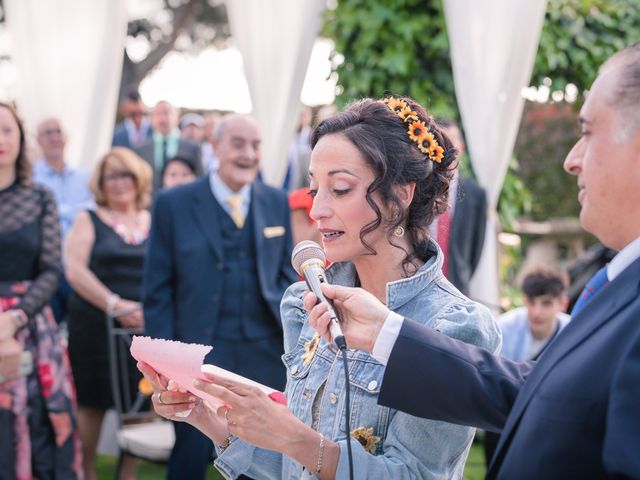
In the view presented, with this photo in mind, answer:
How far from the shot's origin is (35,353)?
5059 mm

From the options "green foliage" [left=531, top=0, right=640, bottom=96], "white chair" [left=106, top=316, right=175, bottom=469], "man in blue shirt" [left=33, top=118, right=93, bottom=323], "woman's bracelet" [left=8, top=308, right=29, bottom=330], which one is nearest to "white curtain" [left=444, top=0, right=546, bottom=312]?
"green foliage" [left=531, top=0, right=640, bottom=96]

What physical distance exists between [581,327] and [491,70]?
16.1 ft

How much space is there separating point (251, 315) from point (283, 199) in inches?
29.3

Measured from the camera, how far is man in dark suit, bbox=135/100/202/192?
322 inches

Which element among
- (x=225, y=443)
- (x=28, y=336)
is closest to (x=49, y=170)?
(x=28, y=336)

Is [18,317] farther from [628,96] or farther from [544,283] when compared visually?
[628,96]

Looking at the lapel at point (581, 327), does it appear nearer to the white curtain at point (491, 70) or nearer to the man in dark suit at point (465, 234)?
the man in dark suit at point (465, 234)

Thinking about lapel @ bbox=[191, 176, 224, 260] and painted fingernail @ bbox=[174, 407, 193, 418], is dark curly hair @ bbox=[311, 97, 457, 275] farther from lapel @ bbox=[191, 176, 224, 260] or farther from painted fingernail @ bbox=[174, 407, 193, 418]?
lapel @ bbox=[191, 176, 224, 260]

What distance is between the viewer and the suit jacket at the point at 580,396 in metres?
1.63

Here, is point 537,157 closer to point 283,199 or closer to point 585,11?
point 585,11

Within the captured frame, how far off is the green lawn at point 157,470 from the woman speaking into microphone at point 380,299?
404 centimetres

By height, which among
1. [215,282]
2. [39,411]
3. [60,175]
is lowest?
[39,411]

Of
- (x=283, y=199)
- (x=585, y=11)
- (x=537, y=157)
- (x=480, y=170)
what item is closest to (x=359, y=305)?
(x=283, y=199)

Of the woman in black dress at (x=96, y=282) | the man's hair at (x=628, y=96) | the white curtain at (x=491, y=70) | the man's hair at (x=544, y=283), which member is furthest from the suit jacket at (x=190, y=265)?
the man's hair at (x=628, y=96)
